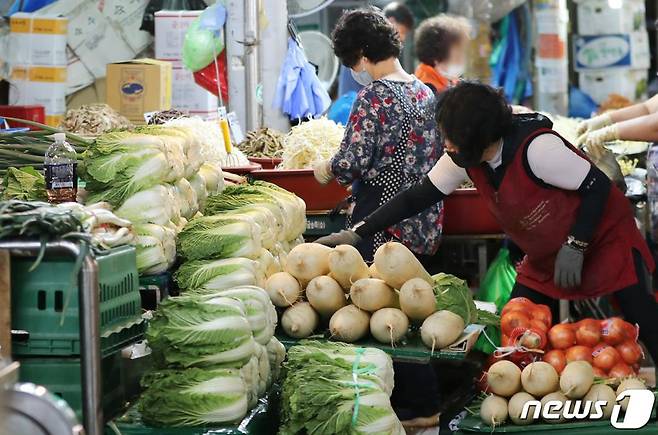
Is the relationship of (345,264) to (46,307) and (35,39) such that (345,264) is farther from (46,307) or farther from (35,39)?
(35,39)

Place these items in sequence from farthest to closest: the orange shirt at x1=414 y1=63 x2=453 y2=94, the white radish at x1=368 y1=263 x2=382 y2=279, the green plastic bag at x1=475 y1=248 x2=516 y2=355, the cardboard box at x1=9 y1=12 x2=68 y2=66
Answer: the cardboard box at x1=9 y1=12 x2=68 y2=66 → the orange shirt at x1=414 y1=63 x2=453 y2=94 → the green plastic bag at x1=475 y1=248 x2=516 y2=355 → the white radish at x1=368 y1=263 x2=382 y2=279

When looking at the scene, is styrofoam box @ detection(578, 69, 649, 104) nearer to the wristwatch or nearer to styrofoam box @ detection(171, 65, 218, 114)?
styrofoam box @ detection(171, 65, 218, 114)

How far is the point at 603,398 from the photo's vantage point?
4.48 metres

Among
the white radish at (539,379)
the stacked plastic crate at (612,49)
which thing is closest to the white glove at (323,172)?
the white radish at (539,379)

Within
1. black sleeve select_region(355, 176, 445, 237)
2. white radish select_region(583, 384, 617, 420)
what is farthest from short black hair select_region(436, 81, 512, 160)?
white radish select_region(583, 384, 617, 420)

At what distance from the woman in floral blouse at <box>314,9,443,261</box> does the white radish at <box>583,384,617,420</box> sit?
2.21 meters

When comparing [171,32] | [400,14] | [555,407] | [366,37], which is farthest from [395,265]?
[400,14]

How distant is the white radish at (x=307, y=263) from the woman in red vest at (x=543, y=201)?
0.51 meters

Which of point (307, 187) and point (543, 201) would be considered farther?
point (307, 187)

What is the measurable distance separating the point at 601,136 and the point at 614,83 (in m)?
6.27

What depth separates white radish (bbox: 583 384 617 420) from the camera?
4465 millimetres

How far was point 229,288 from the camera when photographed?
443cm

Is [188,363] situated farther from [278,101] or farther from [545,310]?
[278,101]

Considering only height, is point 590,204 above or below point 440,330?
above
